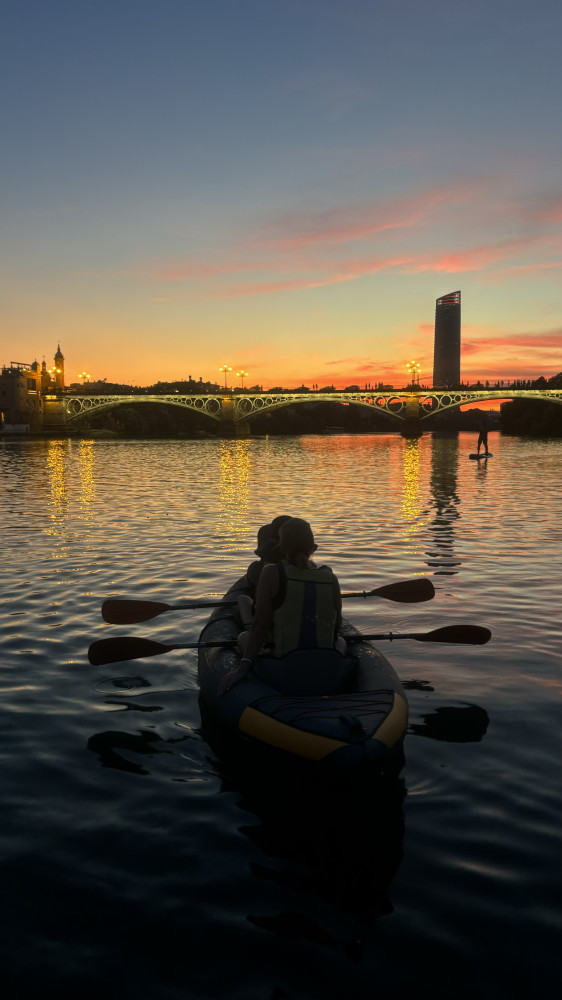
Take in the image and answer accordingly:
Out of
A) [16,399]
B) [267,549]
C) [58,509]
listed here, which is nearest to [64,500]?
[58,509]

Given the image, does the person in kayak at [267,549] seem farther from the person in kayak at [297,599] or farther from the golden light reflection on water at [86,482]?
the golden light reflection on water at [86,482]

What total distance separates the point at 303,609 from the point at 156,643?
2055mm

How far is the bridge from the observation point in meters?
112

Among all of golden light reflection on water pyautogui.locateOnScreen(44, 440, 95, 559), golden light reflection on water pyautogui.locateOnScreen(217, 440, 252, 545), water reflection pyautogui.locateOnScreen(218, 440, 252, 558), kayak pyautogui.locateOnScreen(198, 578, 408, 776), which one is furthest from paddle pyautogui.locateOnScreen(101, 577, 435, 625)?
golden light reflection on water pyautogui.locateOnScreen(217, 440, 252, 545)

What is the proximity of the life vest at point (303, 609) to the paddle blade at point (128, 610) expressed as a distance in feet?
8.91

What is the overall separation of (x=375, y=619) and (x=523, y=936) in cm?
668

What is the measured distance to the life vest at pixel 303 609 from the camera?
19.1ft

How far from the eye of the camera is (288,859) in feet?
15.5

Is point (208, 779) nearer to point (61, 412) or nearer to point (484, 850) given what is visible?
point (484, 850)

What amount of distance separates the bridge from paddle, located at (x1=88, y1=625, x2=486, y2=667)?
103142 millimetres

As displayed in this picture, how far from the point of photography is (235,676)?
603cm

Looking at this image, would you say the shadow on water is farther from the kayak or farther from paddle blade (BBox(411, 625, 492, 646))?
paddle blade (BBox(411, 625, 492, 646))

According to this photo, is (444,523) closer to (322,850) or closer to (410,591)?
(410,591)

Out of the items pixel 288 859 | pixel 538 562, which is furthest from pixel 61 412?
pixel 288 859
